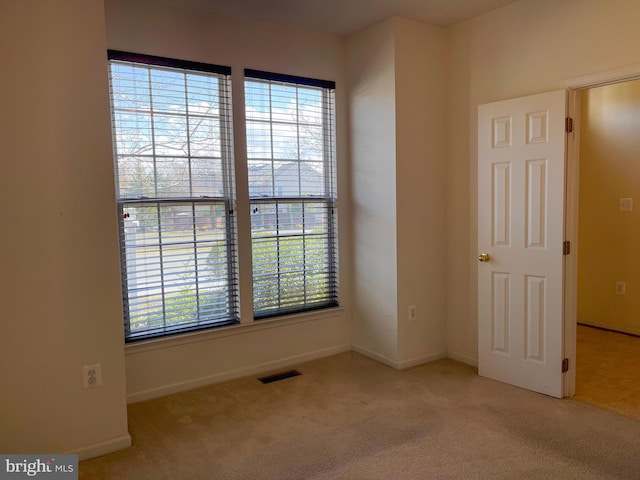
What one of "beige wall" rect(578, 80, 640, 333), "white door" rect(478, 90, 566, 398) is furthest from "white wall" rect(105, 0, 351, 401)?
"beige wall" rect(578, 80, 640, 333)

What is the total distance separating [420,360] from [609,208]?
2.42 metres

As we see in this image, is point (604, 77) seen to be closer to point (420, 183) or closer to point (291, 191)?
point (420, 183)

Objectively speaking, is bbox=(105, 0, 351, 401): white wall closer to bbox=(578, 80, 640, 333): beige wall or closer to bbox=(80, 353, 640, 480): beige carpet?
bbox=(80, 353, 640, 480): beige carpet

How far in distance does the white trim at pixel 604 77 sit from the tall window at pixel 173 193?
7.44ft

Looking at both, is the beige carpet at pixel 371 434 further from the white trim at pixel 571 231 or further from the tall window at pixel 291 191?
the tall window at pixel 291 191

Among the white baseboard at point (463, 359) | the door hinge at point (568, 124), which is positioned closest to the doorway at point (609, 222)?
the white baseboard at point (463, 359)

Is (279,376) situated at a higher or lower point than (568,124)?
lower

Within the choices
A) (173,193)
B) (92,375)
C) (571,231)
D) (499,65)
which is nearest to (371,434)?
(92,375)

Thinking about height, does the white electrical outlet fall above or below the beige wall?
below

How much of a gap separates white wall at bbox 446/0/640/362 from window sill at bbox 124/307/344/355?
106cm

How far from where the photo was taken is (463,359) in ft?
12.5

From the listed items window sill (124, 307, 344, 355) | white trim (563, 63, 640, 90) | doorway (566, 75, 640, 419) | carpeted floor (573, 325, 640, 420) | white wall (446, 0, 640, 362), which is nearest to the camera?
white trim (563, 63, 640, 90)

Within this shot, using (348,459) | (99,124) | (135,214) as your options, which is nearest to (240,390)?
(348,459)

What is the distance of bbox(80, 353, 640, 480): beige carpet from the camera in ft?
7.69
